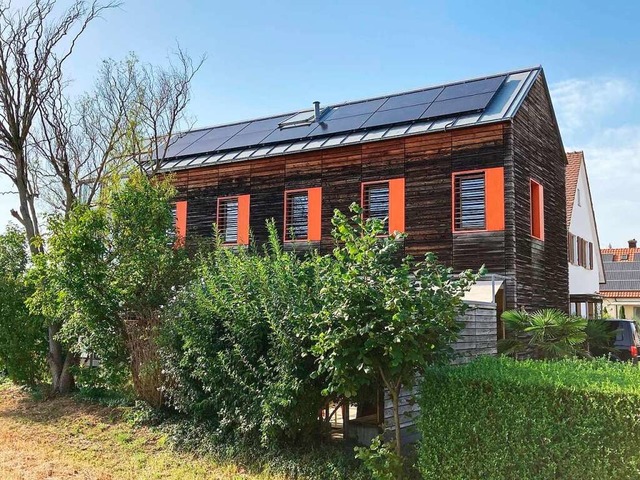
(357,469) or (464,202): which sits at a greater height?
(464,202)

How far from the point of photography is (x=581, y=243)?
81.0ft

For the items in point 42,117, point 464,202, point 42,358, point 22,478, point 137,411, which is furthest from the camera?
point 464,202

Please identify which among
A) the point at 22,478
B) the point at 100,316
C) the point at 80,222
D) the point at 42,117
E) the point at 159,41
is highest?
the point at 159,41

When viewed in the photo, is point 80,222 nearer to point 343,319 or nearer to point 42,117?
point 42,117

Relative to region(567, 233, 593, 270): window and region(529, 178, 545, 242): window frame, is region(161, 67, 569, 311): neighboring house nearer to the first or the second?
region(529, 178, 545, 242): window frame

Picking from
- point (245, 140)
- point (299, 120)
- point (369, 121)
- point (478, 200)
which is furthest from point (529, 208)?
point (245, 140)

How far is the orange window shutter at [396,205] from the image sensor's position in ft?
51.8

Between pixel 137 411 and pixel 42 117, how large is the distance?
301 inches

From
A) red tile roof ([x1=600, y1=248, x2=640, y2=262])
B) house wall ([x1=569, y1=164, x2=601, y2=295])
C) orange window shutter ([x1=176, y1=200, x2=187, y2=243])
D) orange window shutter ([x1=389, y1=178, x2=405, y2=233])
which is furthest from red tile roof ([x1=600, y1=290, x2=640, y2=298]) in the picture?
orange window shutter ([x1=176, y1=200, x2=187, y2=243])

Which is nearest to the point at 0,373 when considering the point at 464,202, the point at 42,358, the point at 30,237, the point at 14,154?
the point at 42,358

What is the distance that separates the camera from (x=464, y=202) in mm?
15164

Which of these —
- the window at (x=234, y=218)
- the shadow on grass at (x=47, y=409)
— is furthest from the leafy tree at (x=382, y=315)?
the window at (x=234, y=218)

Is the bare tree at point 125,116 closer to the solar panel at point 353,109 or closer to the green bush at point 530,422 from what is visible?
the solar panel at point 353,109

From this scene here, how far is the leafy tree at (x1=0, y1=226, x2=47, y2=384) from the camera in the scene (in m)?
11.1
